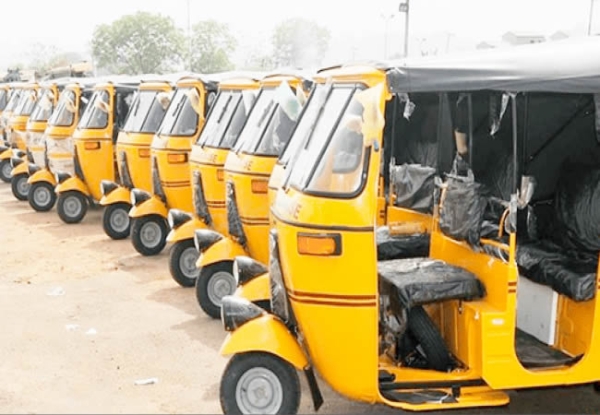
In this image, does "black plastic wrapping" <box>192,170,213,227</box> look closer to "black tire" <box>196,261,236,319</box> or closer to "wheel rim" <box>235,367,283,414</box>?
"black tire" <box>196,261,236,319</box>

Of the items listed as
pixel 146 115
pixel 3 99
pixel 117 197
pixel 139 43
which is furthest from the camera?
pixel 139 43

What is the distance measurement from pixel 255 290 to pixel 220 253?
1.49m

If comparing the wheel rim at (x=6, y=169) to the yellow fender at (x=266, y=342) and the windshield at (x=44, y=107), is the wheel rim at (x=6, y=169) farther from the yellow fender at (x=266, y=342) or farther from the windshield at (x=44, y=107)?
the yellow fender at (x=266, y=342)

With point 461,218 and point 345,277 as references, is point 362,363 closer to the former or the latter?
point 345,277

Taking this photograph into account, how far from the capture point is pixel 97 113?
1224 centimetres

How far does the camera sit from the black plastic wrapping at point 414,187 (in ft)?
21.4

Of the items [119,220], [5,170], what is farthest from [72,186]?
[5,170]

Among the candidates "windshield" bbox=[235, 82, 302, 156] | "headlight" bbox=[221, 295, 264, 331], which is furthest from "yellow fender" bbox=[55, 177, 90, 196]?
"headlight" bbox=[221, 295, 264, 331]

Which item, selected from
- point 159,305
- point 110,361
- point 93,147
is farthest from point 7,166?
point 110,361

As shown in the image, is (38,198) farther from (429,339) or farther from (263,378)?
(429,339)

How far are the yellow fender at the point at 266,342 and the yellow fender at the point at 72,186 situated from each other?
813 centimetres

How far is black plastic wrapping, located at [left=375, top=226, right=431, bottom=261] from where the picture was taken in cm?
611

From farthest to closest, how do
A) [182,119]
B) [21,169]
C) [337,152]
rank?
[21,169], [182,119], [337,152]

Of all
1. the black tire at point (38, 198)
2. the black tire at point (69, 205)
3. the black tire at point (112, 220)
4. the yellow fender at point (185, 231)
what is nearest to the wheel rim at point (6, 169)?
the black tire at point (38, 198)
